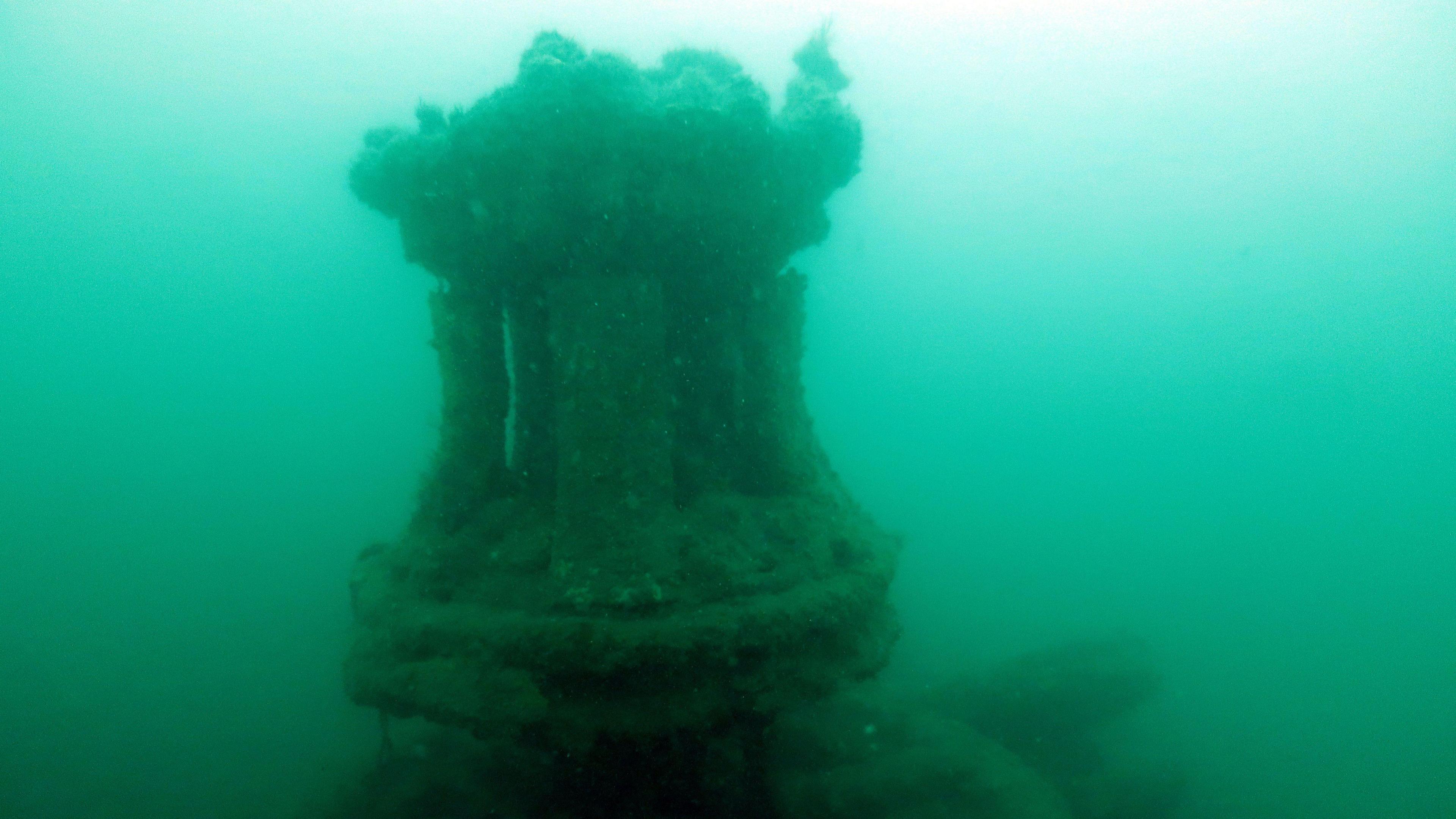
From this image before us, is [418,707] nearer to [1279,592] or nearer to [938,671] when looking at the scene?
[938,671]

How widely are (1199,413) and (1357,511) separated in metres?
19.7

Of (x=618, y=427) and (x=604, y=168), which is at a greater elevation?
(x=604, y=168)

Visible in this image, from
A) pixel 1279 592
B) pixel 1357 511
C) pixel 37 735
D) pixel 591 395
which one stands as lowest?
pixel 37 735

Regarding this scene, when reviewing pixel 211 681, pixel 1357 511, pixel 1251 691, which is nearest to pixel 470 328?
pixel 211 681

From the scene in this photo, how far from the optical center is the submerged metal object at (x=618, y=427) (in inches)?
165

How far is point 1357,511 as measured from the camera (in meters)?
74.1

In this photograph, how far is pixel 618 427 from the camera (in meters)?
5.00

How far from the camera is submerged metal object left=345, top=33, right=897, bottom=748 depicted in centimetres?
420

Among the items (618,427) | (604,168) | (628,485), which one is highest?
(604,168)

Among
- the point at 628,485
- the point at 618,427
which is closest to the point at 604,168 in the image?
the point at 618,427

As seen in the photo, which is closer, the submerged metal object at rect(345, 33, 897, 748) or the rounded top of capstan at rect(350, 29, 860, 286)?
the submerged metal object at rect(345, 33, 897, 748)

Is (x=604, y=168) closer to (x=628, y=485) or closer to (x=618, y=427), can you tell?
(x=618, y=427)

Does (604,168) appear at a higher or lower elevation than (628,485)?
higher

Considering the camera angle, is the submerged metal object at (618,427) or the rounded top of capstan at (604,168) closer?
the submerged metal object at (618,427)
